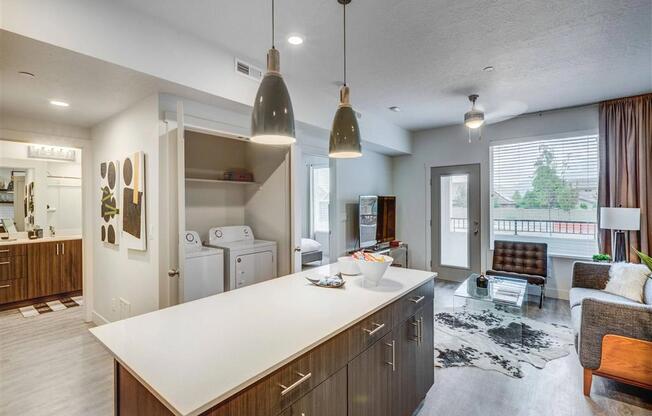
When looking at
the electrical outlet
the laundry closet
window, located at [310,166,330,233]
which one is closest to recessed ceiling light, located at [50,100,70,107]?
the laundry closet

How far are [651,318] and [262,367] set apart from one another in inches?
105

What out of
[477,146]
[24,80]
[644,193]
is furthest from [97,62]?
[644,193]

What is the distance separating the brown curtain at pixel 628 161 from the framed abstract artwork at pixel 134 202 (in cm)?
555

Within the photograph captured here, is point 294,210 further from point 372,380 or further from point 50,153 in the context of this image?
point 50,153

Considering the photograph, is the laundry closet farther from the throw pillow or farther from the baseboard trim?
the throw pillow

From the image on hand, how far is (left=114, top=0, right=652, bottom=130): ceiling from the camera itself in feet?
7.11

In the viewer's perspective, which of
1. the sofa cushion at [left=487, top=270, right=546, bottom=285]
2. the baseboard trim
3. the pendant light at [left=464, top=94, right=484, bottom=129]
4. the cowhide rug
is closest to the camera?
the cowhide rug

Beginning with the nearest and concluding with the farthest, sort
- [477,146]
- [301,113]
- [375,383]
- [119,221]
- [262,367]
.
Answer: [262,367] → [375,383] → [119,221] → [301,113] → [477,146]

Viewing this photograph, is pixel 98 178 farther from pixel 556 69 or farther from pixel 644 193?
pixel 644 193

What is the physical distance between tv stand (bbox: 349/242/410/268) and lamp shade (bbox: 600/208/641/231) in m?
2.79

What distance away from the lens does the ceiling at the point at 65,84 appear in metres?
1.95

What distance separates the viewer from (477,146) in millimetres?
5336

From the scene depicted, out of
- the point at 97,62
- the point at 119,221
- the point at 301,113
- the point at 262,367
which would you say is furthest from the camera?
the point at 301,113

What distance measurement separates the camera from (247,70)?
291 centimetres
